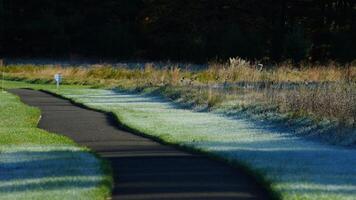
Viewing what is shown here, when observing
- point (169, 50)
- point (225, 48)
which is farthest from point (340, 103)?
point (169, 50)

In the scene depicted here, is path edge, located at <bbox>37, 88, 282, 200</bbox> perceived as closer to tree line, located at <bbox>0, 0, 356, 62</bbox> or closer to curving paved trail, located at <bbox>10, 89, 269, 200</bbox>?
curving paved trail, located at <bbox>10, 89, 269, 200</bbox>

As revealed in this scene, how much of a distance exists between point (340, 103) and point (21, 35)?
5254cm

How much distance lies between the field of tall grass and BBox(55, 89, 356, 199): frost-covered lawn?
1.05 metres

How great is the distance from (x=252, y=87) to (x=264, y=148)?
12.7 m

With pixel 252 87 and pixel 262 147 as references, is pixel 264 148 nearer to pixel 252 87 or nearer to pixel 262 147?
pixel 262 147

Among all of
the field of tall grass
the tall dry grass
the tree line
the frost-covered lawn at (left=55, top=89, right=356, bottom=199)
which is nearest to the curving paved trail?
the frost-covered lawn at (left=55, top=89, right=356, bottom=199)

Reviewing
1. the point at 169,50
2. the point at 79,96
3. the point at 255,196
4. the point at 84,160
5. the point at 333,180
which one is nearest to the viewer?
the point at 255,196

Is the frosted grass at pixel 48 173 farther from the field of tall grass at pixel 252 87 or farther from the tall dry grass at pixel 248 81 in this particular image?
the tall dry grass at pixel 248 81

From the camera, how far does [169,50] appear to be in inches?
2559

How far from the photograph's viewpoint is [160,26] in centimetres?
6731

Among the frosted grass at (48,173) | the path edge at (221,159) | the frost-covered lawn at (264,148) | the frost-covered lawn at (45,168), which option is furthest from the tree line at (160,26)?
the frosted grass at (48,173)

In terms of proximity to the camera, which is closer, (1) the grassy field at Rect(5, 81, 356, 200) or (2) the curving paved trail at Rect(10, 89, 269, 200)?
(2) the curving paved trail at Rect(10, 89, 269, 200)

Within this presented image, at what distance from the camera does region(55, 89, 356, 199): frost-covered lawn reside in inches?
416

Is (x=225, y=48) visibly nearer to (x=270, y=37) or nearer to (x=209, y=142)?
(x=270, y=37)
